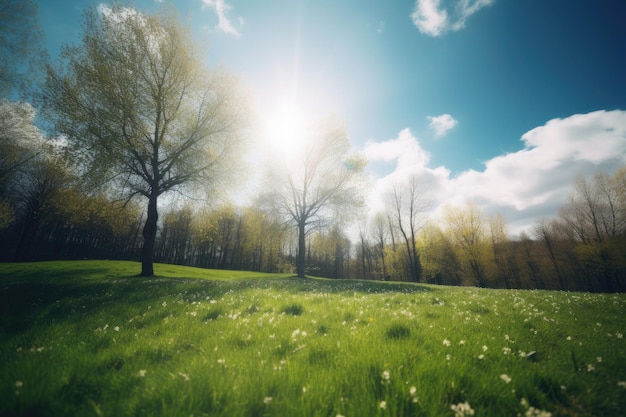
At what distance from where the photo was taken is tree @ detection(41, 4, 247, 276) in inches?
623

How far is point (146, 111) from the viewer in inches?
713

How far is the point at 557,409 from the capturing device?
2342 millimetres

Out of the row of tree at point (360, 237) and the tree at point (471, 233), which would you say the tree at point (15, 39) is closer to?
the row of tree at point (360, 237)

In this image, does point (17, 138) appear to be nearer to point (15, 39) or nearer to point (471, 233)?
point (15, 39)

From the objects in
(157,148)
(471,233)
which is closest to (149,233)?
(157,148)

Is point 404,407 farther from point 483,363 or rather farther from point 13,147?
point 13,147

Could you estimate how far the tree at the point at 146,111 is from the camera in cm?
1584

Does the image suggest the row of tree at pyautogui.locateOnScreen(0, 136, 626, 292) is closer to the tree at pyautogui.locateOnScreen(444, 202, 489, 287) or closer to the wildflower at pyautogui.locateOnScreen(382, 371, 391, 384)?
the tree at pyautogui.locateOnScreen(444, 202, 489, 287)

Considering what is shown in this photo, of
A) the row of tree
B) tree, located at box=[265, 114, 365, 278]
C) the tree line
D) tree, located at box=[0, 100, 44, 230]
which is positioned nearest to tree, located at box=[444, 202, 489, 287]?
the row of tree

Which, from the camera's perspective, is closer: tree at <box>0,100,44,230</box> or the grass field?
the grass field

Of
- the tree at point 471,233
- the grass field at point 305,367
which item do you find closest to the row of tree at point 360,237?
the tree at point 471,233

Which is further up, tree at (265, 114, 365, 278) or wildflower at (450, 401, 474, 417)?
tree at (265, 114, 365, 278)

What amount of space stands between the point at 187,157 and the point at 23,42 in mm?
11921

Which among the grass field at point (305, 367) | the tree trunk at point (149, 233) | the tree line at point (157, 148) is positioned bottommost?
the grass field at point (305, 367)
